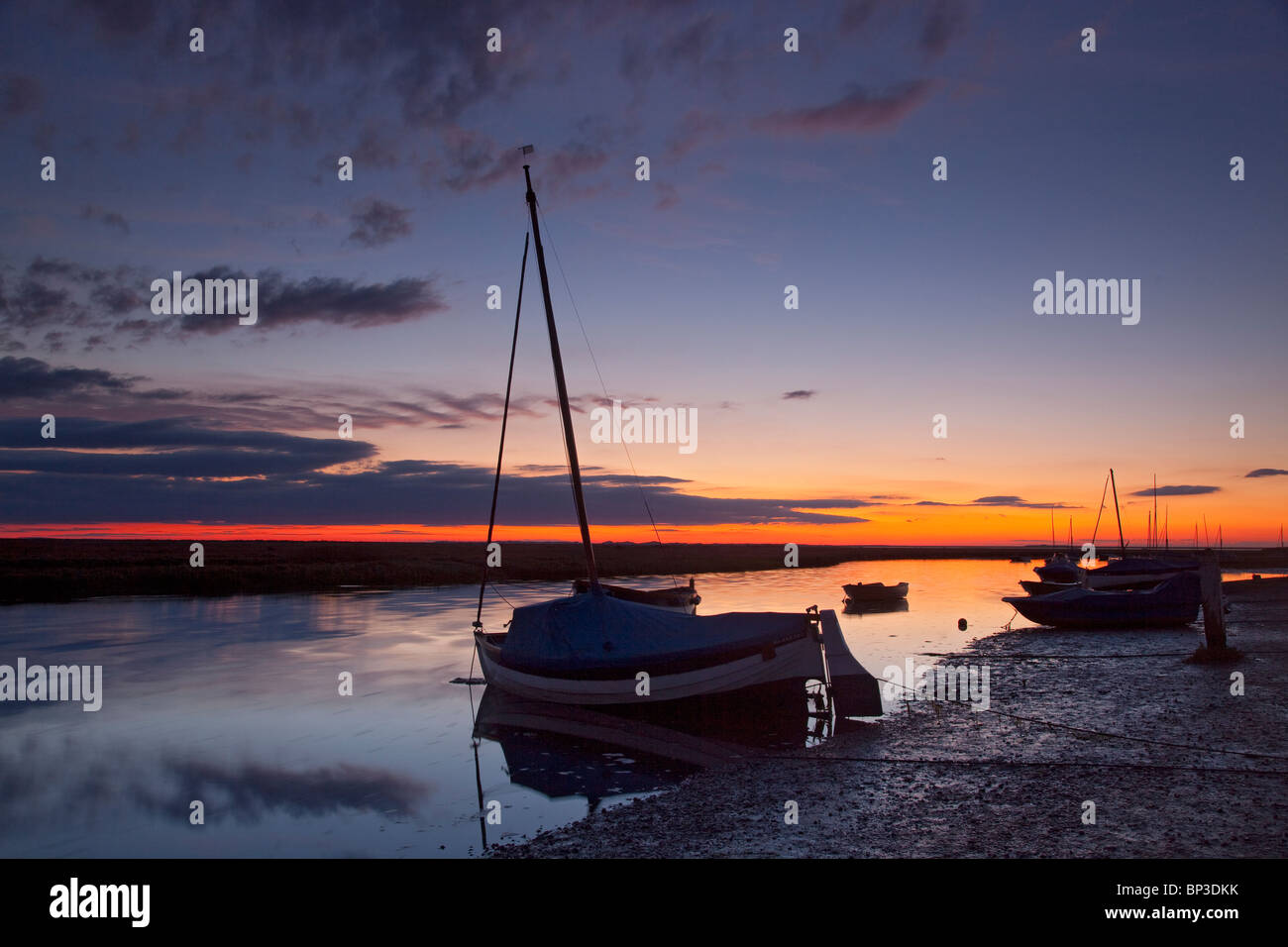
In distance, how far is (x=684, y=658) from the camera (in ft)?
66.1

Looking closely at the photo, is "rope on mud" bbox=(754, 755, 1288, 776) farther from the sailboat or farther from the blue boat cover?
the blue boat cover

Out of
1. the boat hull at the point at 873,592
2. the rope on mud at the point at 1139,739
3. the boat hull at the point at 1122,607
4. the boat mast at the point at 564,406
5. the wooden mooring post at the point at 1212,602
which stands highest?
the boat mast at the point at 564,406

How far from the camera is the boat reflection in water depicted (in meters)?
16.0

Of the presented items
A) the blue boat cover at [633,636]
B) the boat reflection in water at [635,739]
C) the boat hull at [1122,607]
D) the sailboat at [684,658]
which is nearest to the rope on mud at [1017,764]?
the boat reflection in water at [635,739]

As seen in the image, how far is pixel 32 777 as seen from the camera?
682 inches

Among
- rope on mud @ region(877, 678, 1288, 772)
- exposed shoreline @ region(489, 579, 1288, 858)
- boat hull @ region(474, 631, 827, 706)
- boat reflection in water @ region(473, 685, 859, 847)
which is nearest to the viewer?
exposed shoreline @ region(489, 579, 1288, 858)

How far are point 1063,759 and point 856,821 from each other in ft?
18.8

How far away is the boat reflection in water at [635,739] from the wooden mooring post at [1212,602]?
1393cm

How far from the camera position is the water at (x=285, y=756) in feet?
45.1

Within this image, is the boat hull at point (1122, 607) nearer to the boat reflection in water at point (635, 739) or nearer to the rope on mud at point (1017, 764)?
the boat reflection in water at point (635, 739)

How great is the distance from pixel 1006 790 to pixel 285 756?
1603cm

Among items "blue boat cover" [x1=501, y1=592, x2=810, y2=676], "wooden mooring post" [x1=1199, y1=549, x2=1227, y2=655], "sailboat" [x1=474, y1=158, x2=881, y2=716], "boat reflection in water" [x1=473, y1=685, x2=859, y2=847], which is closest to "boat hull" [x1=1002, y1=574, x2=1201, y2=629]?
"wooden mooring post" [x1=1199, y1=549, x2=1227, y2=655]

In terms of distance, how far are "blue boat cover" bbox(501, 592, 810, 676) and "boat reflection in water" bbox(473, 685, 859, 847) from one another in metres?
1.36
